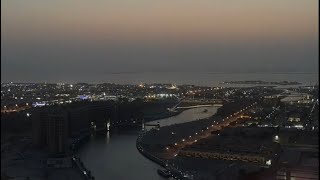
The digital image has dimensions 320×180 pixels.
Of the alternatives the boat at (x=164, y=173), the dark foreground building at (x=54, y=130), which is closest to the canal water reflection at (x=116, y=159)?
the boat at (x=164, y=173)

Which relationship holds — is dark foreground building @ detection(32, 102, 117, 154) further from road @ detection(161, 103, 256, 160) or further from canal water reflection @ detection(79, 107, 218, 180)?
road @ detection(161, 103, 256, 160)

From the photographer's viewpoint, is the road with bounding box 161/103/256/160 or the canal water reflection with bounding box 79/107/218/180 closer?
the canal water reflection with bounding box 79/107/218/180

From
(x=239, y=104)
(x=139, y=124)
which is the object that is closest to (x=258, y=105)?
(x=239, y=104)

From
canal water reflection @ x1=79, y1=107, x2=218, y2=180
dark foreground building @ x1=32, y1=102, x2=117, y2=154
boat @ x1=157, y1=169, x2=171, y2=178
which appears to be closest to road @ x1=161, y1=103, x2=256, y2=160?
canal water reflection @ x1=79, y1=107, x2=218, y2=180

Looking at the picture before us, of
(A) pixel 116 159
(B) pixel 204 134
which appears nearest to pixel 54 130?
(A) pixel 116 159

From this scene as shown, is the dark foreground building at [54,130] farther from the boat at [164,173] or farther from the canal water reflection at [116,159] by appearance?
the boat at [164,173]

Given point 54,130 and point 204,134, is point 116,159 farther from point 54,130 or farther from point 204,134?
point 204,134

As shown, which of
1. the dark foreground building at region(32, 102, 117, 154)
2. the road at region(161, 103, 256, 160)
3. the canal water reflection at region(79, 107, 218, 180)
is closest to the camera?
the canal water reflection at region(79, 107, 218, 180)

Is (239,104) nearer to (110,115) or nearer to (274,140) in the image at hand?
(110,115)

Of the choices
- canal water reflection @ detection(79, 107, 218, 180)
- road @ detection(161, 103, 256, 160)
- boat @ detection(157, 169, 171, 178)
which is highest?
road @ detection(161, 103, 256, 160)

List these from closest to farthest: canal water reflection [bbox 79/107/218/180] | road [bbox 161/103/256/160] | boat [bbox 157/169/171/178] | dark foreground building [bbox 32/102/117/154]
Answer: boat [bbox 157/169/171/178], canal water reflection [bbox 79/107/218/180], road [bbox 161/103/256/160], dark foreground building [bbox 32/102/117/154]
